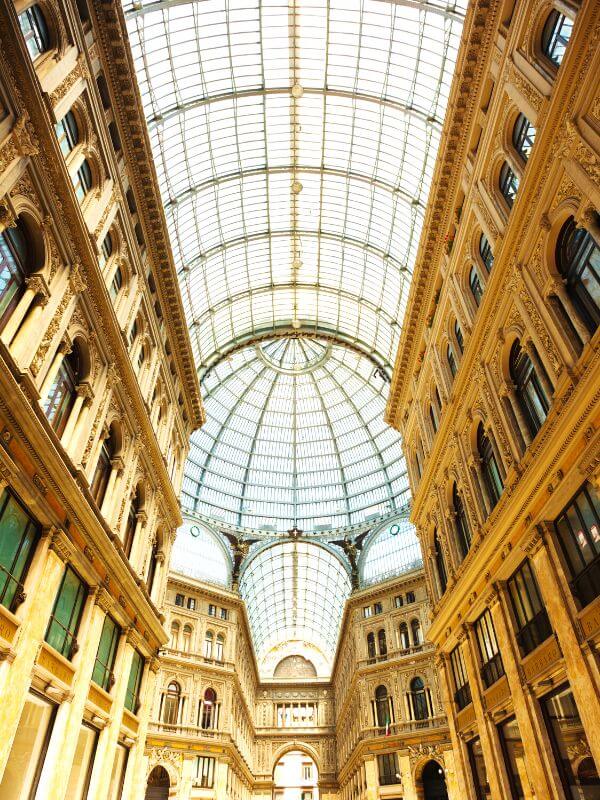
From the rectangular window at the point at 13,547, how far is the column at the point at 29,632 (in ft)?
0.78

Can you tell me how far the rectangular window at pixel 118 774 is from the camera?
19562mm

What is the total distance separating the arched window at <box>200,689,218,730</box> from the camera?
4477 cm

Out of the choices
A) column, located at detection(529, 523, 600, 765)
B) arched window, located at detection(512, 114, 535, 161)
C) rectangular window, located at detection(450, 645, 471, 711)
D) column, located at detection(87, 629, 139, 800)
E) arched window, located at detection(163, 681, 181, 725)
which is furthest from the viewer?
arched window, located at detection(163, 681, 181, 725)

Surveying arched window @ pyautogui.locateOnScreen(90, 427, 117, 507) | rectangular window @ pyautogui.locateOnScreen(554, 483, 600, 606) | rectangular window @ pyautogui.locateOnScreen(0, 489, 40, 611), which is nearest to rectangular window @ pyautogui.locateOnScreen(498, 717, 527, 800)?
rectangular window @ pyautogui.locateOnScreen(554, 483, 600, 606)

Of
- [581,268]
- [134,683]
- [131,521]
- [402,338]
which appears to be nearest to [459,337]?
[402,338]

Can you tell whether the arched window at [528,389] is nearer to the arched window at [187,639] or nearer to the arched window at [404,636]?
the arched window at [404,636]

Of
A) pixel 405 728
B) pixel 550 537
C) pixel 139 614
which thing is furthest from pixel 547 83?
pixel 405 728

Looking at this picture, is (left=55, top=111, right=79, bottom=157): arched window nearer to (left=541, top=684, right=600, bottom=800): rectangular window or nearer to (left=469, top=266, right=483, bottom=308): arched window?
(left=469, top=266, right=483, bottom=308): arched window

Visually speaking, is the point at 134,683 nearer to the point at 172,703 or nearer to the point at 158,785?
the point at 158,785

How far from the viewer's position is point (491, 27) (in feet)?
59.2

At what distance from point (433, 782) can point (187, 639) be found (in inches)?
904

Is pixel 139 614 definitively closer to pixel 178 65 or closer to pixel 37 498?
pixel 37 498

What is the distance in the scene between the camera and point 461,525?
2297 centimetres

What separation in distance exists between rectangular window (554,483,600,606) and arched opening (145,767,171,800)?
38669mm
